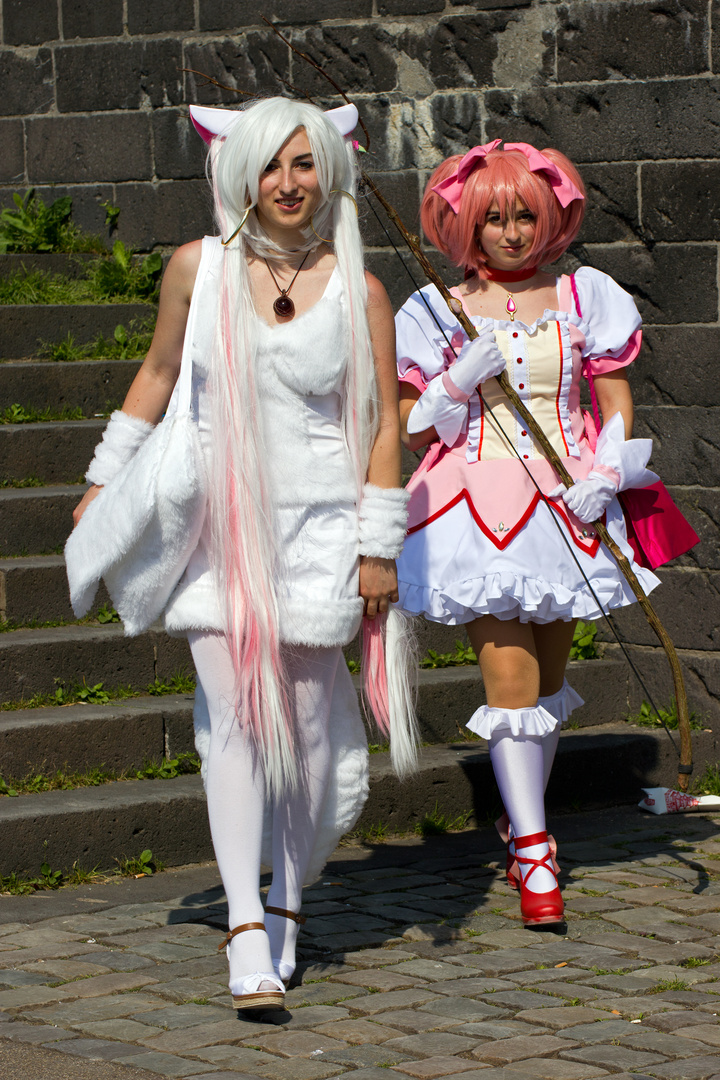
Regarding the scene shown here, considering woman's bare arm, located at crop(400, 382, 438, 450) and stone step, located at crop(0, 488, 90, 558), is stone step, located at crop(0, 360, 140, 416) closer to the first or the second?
stone step, located at crop(0, 488, 90, 558)

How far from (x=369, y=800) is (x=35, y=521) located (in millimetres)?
1897

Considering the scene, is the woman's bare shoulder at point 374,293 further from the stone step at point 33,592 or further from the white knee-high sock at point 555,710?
the stone step at point 33,592

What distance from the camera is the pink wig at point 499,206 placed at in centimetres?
419

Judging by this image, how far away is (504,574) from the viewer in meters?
4.12

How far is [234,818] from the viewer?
350 cm

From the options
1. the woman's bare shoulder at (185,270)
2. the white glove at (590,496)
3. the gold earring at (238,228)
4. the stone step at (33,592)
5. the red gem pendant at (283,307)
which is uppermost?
the gold earring at (238,228)

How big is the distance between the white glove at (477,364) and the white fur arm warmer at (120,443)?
36.5 inches

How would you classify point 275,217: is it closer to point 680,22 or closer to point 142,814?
point 142,814

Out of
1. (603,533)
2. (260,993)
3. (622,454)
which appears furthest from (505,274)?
(260,993)

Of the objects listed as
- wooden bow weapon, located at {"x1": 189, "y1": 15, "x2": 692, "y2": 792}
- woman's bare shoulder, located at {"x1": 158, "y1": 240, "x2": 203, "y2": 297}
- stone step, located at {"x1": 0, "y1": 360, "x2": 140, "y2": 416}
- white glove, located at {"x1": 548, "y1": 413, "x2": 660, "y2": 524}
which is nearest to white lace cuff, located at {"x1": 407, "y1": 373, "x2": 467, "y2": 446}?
wooden bow weapon, located at {"x1": 189, "y1": 15, "x2": 692, "y2": 792}

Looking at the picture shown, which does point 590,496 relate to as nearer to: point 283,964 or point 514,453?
point 514,453

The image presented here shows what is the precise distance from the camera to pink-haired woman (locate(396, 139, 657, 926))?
13.7ft

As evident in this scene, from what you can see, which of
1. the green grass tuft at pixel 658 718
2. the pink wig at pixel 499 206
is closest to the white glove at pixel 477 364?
Result: the pink wig at pixel 499 206

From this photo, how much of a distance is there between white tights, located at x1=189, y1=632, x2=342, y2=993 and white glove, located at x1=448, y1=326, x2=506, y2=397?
3.05 feet
